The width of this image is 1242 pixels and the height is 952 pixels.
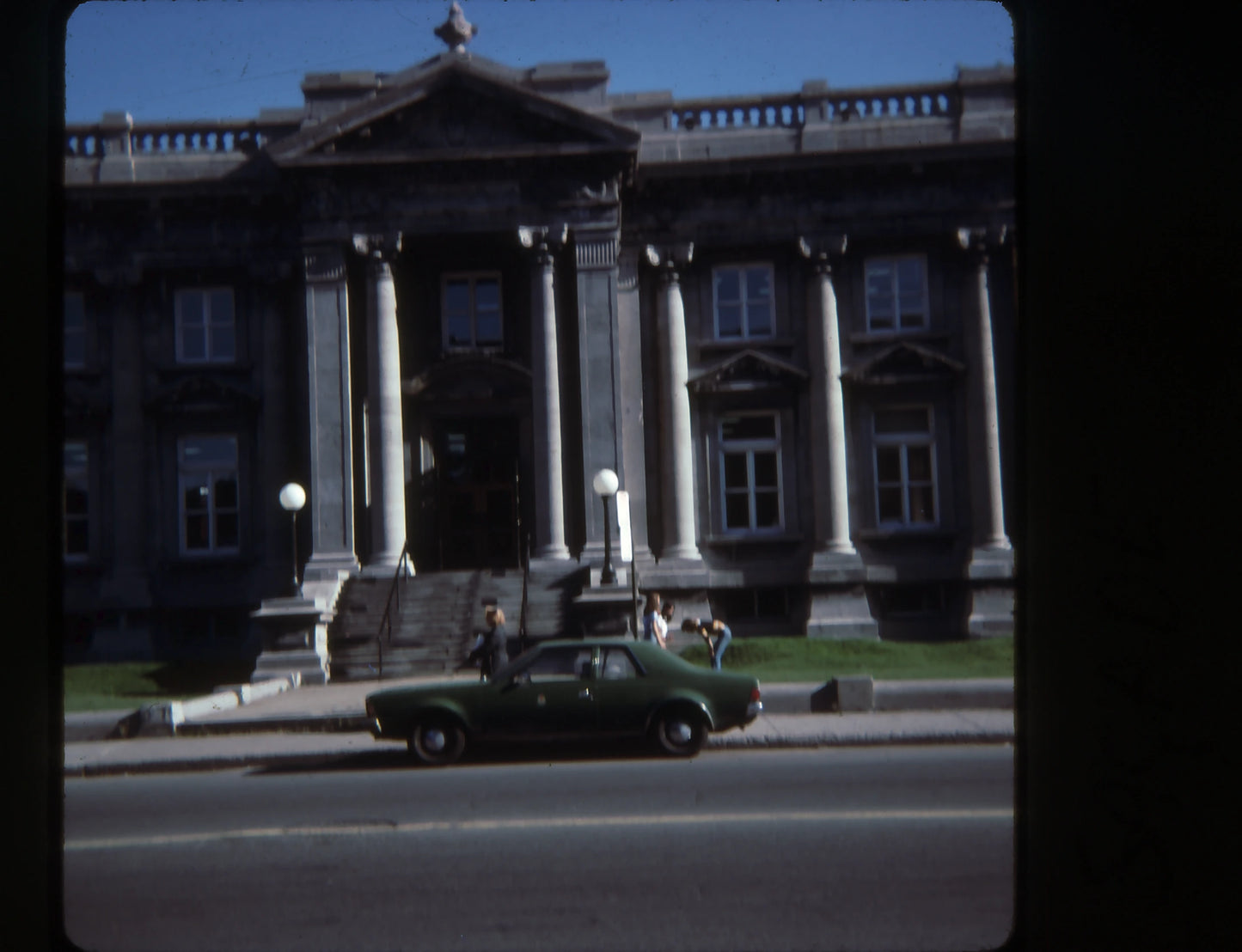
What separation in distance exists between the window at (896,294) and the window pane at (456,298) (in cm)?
784

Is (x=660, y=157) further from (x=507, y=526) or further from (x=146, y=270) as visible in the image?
(x=146, y=270)

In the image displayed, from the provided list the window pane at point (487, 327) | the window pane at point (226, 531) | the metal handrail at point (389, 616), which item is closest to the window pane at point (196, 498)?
the window pane at point (226, 531)

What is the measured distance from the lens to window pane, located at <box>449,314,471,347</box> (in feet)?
75.4

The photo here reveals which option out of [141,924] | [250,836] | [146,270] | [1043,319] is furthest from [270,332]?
[1043,319]

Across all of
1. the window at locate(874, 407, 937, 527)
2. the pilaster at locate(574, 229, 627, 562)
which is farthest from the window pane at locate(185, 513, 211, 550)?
the window at locate(874, 407, 937, 527)

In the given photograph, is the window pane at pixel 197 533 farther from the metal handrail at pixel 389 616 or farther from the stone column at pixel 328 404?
the metal handrail at pixel 389 616

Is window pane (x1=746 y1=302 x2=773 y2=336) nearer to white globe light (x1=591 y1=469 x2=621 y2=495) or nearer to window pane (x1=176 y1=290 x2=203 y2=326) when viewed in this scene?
white globe light (x1=591 y1=469 x2=621 y2=495)

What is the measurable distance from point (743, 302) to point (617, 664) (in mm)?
13319

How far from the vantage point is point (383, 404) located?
21719 mm

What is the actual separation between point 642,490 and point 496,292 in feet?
16.2

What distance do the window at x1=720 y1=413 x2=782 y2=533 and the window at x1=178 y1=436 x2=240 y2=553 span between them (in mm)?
9516

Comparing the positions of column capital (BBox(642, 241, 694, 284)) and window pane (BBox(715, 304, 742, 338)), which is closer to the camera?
column capital (BBox(642, 241, 694, 284))

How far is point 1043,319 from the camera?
391 cm

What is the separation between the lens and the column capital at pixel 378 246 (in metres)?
21.5
